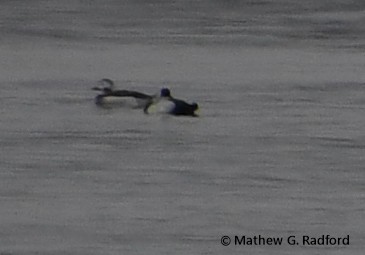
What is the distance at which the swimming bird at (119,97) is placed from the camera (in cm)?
183

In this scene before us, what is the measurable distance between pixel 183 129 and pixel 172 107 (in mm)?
37

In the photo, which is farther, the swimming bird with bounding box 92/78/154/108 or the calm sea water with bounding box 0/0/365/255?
the swimming bird with bounding box 92/78/154/108

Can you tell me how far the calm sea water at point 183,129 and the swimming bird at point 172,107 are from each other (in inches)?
0.5

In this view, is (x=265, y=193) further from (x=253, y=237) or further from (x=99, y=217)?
(x=99, y=217)

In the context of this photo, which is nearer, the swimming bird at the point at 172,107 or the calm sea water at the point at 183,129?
the calm sea water at the point at 183,129

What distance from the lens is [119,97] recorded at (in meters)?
1.86

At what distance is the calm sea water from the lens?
5.30ft

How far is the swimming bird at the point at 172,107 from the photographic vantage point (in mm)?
1832

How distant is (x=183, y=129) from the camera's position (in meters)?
1.82

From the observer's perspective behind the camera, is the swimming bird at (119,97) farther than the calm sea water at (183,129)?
Yes

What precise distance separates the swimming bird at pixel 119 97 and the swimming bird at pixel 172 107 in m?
0.02

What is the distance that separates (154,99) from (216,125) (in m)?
0.10

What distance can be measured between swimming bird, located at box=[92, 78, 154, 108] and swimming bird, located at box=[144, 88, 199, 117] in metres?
0.02

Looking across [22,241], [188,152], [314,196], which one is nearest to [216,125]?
[188,152]
